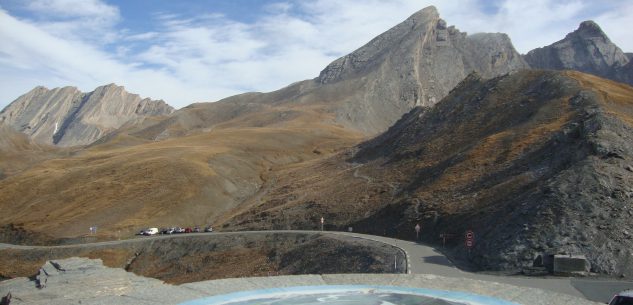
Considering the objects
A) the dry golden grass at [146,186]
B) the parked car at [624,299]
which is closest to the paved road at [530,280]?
the parked car at [624,299]

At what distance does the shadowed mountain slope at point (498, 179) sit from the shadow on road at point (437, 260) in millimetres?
1296

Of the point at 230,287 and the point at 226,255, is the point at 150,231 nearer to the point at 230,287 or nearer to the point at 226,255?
the point at 226,255

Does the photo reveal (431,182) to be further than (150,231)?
No

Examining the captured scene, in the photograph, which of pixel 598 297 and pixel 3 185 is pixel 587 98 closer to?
pixel 598 297

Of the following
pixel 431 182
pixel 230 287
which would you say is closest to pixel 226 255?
pixel 431 182

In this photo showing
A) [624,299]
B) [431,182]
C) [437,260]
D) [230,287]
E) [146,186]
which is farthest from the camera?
[146,186]

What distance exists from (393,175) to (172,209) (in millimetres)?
33404

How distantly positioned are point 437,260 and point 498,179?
53.6 feet

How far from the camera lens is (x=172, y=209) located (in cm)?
8350

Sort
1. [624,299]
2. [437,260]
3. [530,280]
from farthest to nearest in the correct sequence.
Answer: [437,260] < [530,280] < [624,299]

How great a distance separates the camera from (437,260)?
113ft

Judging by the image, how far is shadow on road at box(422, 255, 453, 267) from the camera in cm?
3338

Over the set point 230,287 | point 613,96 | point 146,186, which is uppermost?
point 613,96

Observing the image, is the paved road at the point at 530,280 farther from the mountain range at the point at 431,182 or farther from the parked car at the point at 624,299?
the parked car at the point at 624,299
